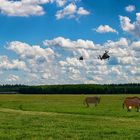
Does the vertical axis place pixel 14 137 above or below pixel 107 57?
below

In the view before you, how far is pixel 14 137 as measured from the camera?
19938mm

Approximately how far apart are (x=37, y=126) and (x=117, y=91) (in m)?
135

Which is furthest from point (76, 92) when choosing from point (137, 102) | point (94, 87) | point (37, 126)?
point (37, 126)

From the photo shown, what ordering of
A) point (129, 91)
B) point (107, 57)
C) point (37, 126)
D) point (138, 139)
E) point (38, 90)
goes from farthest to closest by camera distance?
point (38, 90)
point (129, 91)
point (107, 57)
point (37, 126)
point (138, 139)

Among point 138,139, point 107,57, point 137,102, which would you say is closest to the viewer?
point 138,139

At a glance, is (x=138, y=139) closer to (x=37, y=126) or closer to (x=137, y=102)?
(x=37, y=126)

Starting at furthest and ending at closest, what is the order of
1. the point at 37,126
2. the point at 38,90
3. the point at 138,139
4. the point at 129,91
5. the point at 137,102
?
the point at 38,90
the point at 129,91
the point at 137,102
the point at 37,126
the point at 138,139

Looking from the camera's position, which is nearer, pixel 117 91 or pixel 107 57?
pixel 107 57

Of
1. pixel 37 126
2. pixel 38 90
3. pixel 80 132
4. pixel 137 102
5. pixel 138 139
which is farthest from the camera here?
pixel 38 90

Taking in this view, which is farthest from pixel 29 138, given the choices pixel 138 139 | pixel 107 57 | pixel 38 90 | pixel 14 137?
pixel 38 90

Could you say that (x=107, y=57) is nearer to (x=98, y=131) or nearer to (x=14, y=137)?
(x=98, y=131)

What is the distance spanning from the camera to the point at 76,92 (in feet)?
533

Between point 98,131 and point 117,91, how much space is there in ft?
451

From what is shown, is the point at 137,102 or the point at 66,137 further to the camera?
the point at 137,102
